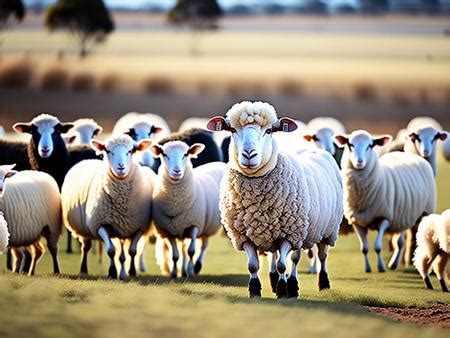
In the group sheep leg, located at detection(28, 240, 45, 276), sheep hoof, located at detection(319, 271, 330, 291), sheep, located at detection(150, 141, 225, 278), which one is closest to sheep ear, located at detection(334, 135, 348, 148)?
sheep, located at detection(150, 141, 225, 278)

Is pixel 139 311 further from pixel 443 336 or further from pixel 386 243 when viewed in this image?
pixel 386 243

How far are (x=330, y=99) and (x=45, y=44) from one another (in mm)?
34378

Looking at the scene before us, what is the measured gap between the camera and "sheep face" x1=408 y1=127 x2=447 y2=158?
747 inches

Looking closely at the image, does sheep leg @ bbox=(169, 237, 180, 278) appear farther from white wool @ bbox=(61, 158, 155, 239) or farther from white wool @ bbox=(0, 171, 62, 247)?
white wool @ bbox=(0, 171, 62, 247)

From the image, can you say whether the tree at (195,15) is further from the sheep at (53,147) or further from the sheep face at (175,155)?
the sheep face at (175,155)

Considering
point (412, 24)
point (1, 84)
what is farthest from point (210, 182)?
point (412, 24)

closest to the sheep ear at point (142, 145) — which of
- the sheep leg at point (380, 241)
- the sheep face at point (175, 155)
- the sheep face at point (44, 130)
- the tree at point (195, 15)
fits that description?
the sheep face at point (175, 155)

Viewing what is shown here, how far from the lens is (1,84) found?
221 feet

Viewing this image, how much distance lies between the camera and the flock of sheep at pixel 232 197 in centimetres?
1138

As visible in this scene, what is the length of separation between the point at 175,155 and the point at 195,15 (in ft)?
254

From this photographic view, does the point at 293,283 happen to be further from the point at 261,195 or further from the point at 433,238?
the point at 433,238

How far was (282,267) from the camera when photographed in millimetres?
11297

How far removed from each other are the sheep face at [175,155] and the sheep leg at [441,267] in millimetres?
3471

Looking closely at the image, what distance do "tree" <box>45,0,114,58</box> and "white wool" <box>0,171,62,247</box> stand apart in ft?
216
